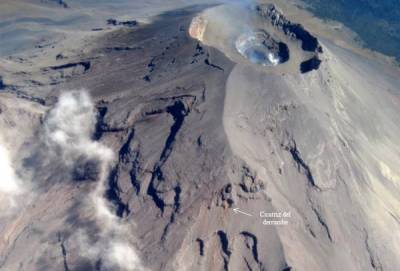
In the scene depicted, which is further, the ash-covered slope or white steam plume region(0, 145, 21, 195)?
white steam plume region(0, 145, 21, 195)

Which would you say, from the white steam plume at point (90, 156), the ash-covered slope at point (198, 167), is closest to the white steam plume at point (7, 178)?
the ash-covered slope at point (198, 167)

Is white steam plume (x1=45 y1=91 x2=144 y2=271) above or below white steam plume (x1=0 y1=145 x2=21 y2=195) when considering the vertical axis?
above

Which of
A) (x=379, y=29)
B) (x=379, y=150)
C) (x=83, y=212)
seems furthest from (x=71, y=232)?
(x=379, y=29)

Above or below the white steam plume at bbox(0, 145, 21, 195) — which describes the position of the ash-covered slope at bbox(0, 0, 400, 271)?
above

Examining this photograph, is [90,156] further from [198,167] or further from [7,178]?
[198,167]

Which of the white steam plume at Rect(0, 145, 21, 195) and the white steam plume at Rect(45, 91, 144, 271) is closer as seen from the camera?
the white steam plume at Rect(45, 91, 144, 271)

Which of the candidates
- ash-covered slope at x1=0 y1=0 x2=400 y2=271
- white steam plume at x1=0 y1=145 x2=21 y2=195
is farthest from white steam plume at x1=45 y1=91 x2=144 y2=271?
white steam plume at x1=0 y1=145 x2=21 y2=195

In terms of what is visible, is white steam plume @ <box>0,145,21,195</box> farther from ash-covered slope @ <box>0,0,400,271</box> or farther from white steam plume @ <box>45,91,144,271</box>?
white steam plume @ <box>45,91,144,271</box>
